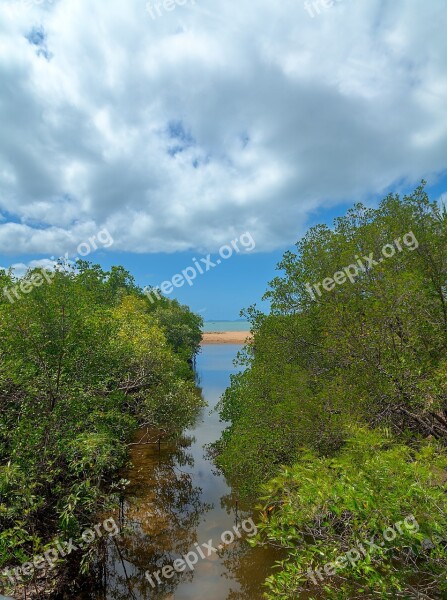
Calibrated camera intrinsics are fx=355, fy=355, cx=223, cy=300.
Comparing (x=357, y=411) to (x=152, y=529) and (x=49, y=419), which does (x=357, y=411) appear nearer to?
(x=49, y=419)

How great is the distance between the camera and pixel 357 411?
12367 millimetres

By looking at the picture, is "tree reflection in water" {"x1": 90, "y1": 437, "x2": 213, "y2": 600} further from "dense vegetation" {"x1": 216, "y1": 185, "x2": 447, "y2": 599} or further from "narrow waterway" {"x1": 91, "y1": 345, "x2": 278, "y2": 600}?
"dense vegetation" {"x1": 216, "y1": 185, "x2": 447, "y2": 599}

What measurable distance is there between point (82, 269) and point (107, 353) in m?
45.8

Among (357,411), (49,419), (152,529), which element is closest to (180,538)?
(152,529)

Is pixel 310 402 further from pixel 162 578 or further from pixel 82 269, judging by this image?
pixel 82 269

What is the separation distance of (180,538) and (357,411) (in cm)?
1152

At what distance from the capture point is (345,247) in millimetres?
18906

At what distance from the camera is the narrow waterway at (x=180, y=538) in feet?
46.3

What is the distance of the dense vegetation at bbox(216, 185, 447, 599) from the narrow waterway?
1.91 meters

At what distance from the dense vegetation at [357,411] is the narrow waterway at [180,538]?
1914mm

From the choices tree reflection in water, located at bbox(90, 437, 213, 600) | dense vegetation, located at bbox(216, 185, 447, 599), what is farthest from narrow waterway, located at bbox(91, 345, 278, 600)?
dense vegetation, located at bbox(216, 185, 447, 599)

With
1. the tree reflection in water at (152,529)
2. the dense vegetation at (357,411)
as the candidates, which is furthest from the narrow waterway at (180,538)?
the dense vegetation at (357,411)

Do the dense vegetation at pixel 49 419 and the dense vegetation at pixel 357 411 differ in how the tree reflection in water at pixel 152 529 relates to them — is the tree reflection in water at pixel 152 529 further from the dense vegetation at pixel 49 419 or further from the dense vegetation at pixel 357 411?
the dense vegetation at pixel 357 411

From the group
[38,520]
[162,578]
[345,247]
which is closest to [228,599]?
[162,578]
